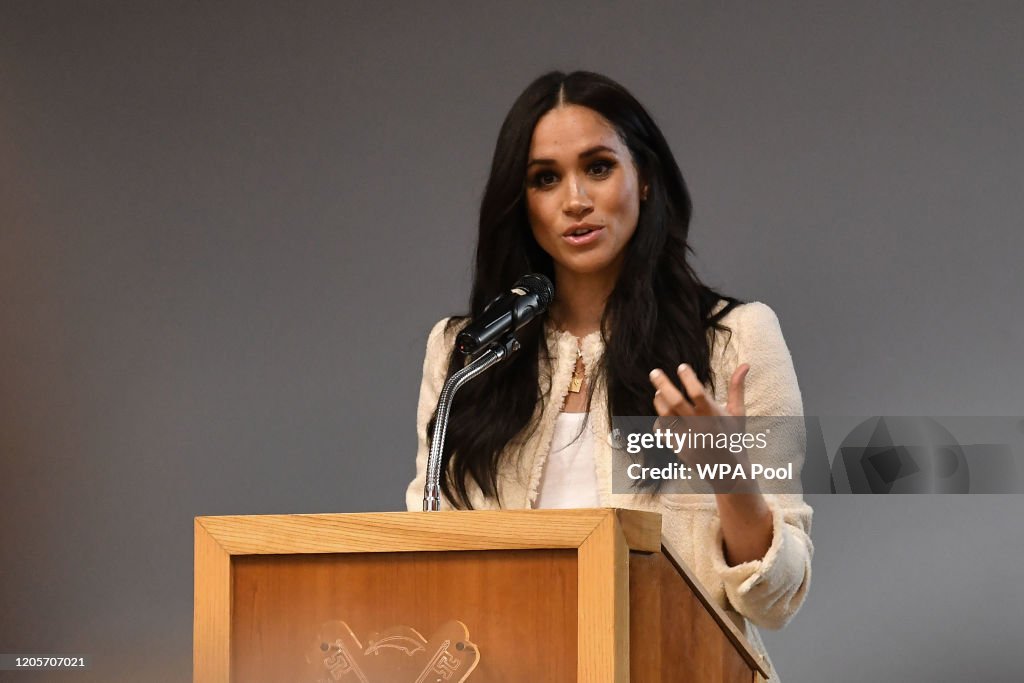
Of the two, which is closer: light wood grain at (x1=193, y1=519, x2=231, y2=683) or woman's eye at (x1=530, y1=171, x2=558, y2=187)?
light wood grain at (x1=193, y1=519, x2=231, y2=683)

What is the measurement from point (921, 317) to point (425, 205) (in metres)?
1.21

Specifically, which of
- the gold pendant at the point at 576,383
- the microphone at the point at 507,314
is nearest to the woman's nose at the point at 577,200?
the gold pendant at the point at 576,383

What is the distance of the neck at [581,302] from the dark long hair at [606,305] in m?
0.04

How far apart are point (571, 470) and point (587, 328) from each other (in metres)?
0.27

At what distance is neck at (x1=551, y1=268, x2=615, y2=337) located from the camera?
2.28 metres

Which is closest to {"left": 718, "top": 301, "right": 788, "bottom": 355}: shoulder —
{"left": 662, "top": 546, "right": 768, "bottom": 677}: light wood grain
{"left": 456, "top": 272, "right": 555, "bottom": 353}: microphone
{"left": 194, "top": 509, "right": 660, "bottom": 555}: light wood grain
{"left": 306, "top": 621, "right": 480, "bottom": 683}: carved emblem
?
{"left": 456, "top": 272, "right": 555, "bottom": 353}: microphone

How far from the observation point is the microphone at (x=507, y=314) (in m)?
1.65

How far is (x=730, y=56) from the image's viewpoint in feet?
10.4

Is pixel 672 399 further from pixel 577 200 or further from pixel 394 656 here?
pixel 577 200

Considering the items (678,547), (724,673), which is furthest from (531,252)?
(724,673)

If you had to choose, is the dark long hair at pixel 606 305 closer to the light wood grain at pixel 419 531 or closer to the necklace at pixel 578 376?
the necklace at pixel 578 376

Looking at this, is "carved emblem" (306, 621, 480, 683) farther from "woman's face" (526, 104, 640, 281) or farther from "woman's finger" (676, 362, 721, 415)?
"woman's face" (526, 104, 640, 281)

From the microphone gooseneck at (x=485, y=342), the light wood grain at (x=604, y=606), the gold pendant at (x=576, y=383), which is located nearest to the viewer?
the light wood grain at (x=604, y=606)

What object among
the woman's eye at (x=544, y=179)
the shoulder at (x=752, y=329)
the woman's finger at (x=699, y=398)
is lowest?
the woman's finger at (x=699, y=398)
